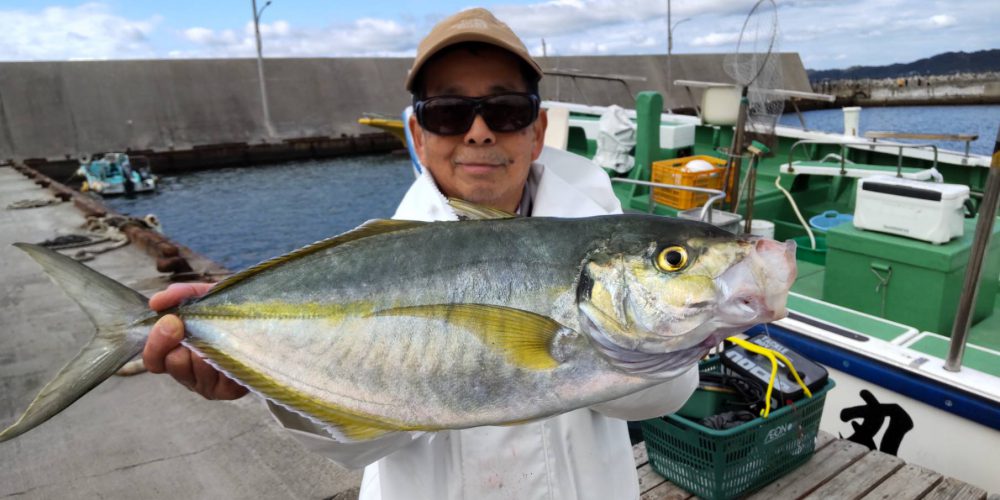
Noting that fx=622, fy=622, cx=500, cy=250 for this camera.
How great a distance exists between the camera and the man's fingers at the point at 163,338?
1.54 meters

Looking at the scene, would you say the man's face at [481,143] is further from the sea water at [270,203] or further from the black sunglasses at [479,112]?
the sea water at [270,203]

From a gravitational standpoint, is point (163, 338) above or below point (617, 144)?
above

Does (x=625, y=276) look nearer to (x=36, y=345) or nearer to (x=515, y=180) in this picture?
(x=515, y=180)

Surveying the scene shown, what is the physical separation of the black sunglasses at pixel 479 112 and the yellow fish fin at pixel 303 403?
2.75ft

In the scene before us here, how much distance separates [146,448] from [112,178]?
24.2m

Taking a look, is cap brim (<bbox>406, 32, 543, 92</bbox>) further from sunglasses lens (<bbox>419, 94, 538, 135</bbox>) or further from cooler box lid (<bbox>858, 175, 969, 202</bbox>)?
cooler box lid (<bbox>858, 175, 969, 202</bbox>)

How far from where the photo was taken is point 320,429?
1.53 metres

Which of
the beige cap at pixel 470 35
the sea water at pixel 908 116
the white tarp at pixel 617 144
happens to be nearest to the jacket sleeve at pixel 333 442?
the beige cap at pixel 470 35

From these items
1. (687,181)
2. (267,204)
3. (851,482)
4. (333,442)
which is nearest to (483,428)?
(333,442)

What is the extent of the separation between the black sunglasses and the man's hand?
798 millimetres

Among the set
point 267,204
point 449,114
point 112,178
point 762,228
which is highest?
point 449,114

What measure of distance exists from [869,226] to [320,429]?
4476 millimetres

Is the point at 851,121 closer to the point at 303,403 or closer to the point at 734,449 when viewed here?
the point at 734,449

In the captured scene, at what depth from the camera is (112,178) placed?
→ 24172 millimetres
